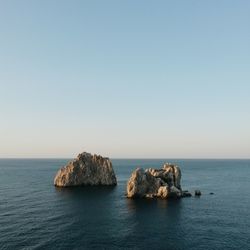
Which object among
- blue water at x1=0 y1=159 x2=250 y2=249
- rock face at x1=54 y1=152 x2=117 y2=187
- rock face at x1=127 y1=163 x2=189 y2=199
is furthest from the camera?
rock face at x1=54 y1=152 x2=117 y2=187

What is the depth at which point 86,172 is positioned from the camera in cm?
17350

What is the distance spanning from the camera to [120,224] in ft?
308

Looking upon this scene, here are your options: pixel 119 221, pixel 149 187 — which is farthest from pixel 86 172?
pixel 119 221

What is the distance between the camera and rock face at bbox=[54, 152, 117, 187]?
17062 cm

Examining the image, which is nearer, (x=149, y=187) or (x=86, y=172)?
(x=149, y=187)

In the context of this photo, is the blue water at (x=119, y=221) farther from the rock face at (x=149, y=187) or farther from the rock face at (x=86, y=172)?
the rock face at (x=86, y=172)

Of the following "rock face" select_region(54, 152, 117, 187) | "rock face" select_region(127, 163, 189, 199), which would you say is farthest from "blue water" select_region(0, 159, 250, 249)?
"rock face" select_region(54, 152, 117, 187)

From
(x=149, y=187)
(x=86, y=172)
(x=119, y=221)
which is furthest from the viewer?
(x=86, y=172)

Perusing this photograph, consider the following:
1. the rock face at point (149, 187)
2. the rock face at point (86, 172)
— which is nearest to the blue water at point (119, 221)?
the rock face at point (149, 187)

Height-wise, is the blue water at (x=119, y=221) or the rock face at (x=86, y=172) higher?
the rock face at (x=86, y=172)

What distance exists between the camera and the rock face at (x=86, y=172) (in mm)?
170625

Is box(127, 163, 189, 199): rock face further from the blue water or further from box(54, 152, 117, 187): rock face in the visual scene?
box(54, 152, 117, 187): rock face

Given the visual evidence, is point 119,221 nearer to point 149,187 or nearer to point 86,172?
point 149,187

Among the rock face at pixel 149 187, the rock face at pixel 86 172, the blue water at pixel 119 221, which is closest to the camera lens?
the blue water at pixel 119 221
